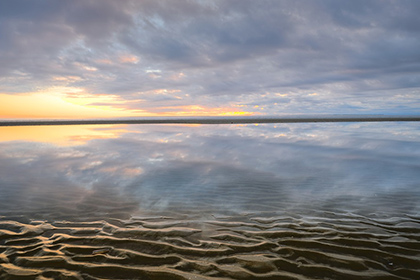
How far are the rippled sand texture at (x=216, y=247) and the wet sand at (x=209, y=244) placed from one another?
0.7 inches

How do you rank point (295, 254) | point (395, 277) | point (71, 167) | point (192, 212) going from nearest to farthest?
point (395, 277) < point (295, 254) < point (192, 212) < point (71, 167)

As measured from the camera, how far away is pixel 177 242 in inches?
210

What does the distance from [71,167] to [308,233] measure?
12182 mm

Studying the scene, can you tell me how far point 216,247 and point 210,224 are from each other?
3.82ft

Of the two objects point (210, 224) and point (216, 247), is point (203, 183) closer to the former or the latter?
point (210, 224)

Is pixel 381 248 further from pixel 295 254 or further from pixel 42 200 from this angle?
pixel 42 200

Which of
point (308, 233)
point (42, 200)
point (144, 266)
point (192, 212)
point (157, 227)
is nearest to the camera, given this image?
point (144, 266)

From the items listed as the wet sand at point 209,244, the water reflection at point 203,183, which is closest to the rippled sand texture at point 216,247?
the wet sand at point 209,244

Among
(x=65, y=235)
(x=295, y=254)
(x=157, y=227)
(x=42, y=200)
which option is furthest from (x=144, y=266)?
(x=42, y=200)

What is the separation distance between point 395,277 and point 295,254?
1538 mm

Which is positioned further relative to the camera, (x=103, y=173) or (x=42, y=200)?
(x=103, y=173)

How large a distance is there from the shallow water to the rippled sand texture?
0.9 inches

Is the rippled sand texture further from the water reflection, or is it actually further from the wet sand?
the water reflection

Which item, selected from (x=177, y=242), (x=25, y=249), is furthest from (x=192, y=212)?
(x=25, y=249)
